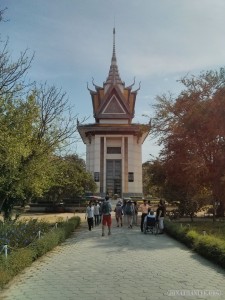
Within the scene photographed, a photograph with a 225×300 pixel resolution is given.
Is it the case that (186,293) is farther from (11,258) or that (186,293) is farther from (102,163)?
(102,163)

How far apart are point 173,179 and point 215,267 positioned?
15.8 metres

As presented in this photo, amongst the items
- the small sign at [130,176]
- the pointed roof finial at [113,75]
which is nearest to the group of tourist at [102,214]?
the small sign at [130,176]

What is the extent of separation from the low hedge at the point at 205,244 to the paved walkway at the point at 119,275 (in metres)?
0.23

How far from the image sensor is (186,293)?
7.45m

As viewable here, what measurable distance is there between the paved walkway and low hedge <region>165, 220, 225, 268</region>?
0.23 m

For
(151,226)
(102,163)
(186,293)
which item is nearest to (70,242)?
(151,226)

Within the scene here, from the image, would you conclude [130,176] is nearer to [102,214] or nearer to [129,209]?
[129,209]

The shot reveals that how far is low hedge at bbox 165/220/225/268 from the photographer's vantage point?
1052cm

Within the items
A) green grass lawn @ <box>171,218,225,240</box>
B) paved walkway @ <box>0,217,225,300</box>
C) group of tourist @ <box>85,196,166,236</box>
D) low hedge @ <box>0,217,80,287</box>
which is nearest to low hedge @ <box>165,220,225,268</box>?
paved walkway @ <box>0,217,225,300</box>

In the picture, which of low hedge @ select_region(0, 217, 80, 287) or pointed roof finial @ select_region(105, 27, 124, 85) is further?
pointed roof finial @ select_region(105, 27, 124, 85)

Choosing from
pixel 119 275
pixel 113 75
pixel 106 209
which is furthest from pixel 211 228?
pixel 113 75

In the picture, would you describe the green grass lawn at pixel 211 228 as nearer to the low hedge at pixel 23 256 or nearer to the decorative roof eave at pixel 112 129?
the low hedge at pixel 23 256

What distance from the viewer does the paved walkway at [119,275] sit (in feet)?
24.2

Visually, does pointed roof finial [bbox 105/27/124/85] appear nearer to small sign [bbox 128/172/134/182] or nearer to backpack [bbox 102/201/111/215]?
small sign [bbox 128/172/134/182]
